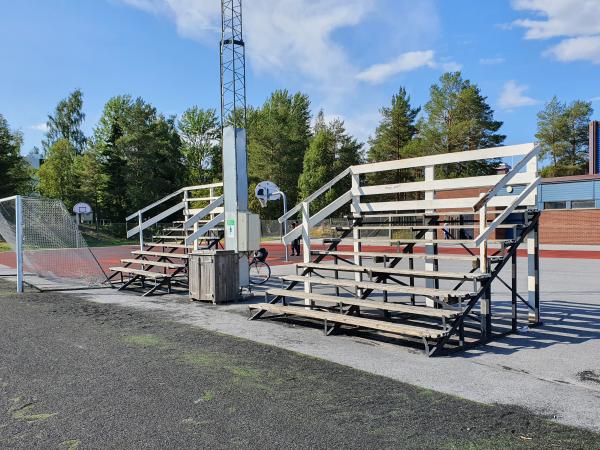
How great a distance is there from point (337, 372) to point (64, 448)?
8.99 ft

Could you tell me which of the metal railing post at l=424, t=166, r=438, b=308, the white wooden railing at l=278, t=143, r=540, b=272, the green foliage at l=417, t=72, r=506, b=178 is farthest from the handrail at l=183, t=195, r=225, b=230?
the green foliage at l=417, t=72, r=506, b=178

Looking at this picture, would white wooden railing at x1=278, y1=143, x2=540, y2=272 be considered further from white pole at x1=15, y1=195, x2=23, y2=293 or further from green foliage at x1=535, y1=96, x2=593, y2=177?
green foliage at x1=535, y1=96, x2=593, y2=177

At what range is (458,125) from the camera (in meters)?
48.2

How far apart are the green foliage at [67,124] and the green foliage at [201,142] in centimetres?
1370

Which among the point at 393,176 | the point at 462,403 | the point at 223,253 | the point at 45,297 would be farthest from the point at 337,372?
the point at 393,176

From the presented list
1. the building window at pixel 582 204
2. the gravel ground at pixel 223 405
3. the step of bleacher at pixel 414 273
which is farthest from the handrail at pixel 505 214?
the building window at pixel 582 204

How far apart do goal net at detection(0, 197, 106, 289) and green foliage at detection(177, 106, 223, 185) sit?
52.5 meters

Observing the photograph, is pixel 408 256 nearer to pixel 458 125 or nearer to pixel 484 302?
pixel 484 302

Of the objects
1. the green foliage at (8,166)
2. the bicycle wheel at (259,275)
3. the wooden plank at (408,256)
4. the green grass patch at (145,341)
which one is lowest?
the green grass patch at (145,341)

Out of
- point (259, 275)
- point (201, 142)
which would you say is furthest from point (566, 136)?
point (259, 275)

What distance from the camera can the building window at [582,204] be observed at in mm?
31953

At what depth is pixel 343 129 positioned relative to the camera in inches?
2376

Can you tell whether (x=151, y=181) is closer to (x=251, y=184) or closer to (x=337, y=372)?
(x=251, y=184)

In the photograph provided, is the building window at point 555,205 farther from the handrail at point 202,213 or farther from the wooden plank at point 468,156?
the wooden plank at point 468,156
